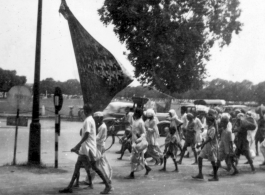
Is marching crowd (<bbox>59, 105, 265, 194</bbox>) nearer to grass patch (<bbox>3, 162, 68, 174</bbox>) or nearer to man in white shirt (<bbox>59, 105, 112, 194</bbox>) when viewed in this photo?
man in white shirt (<bbox>59, 105, 112, 194</bbox>)

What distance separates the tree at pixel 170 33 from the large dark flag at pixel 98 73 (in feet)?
66.5

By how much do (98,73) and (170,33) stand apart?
74.4 ft

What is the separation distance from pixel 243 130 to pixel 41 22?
6.02 meters

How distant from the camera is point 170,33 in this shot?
29.4 metres

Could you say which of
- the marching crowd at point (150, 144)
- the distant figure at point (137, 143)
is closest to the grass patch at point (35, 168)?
the marching crowd at point (150, 144)

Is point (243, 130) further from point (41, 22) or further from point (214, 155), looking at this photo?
point (41, 22)

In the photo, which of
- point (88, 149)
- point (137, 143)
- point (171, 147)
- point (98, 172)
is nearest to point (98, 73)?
point (88, 149)

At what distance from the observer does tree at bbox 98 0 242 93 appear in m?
28.4

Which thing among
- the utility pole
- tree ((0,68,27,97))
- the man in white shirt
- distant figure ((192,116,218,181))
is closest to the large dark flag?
the man in white shirt

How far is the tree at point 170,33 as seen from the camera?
28406 millimetres

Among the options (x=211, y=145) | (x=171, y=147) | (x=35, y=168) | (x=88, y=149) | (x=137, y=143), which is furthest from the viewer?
(x=171, y=147)

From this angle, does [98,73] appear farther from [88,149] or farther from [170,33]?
[170,33]

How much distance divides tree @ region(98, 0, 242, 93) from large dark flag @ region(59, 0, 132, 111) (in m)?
20.3

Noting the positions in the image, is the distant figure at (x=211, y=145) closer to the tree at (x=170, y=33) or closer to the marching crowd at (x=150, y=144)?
the marching crowd at (x=150, y=144)
